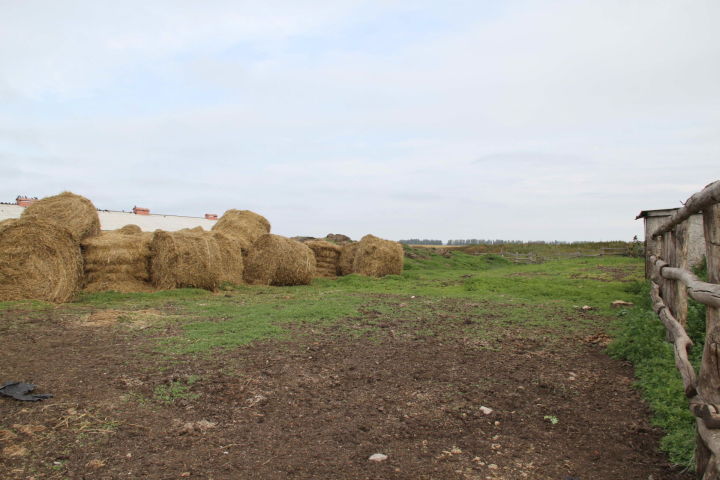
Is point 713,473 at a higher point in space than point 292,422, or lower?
higher

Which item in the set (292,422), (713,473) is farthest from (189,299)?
(713,473)

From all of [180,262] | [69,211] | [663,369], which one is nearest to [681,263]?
[663,369]

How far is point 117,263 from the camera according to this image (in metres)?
13.4

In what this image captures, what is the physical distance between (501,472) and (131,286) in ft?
40.9

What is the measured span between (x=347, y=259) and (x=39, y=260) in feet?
41.2

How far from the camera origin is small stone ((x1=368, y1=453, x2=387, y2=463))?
3824mm

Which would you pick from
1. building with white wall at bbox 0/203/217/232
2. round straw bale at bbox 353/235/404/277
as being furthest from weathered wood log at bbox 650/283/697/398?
building with white wall at bbox 0/203/217/232

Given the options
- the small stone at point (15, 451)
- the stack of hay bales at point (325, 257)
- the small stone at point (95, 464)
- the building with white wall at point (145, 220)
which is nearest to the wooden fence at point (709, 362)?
the small stone at point (95, 464)

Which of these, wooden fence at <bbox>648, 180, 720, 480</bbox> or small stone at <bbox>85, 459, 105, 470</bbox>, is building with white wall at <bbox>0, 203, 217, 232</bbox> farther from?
wooden fence at <bbox>648, 180, 720, 480</bbox>

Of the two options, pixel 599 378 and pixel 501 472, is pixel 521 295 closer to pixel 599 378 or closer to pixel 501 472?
pixel 599 378

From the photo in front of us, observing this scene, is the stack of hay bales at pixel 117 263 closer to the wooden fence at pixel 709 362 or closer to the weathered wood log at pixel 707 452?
the wooden fence at pixel 709 362

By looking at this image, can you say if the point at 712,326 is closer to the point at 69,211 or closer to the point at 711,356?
the point at 711,356

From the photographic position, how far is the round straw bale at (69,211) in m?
13.3

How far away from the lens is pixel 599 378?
→ 5.75 metres
